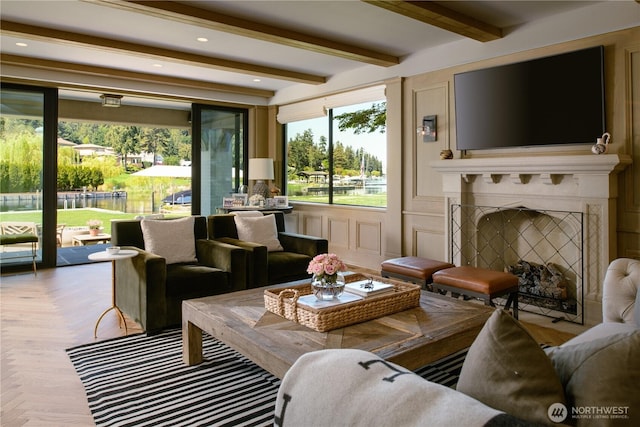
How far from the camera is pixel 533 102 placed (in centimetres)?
398

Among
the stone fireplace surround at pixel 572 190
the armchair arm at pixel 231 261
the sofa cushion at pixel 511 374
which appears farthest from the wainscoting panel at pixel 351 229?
the sofa cushion at pixel 511 374

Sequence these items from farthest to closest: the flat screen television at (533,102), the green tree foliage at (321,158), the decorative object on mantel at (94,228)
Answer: the decorative object on mantel at (94,228) < the green tree foliage at (321,158) < the flat screen television at (533,102)

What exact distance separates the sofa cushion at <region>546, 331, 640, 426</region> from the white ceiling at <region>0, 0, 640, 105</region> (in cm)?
326

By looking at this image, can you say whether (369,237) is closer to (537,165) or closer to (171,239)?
(537,165)

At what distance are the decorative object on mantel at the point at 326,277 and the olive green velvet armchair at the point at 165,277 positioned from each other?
137 cm

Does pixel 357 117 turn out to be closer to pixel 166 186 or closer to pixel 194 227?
pixel 194 227

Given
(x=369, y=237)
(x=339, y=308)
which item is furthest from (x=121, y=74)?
(x=339, y=308)

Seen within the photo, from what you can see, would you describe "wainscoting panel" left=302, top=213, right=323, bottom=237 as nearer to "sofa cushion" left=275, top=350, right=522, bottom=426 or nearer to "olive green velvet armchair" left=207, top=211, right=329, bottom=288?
"olive green velvet armchair" left=207, top=211, right=329, bottom=288

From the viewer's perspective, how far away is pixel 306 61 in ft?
17.8

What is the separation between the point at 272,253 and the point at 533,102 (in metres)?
2.76

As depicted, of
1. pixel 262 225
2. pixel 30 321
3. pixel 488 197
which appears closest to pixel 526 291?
pixel 488 197

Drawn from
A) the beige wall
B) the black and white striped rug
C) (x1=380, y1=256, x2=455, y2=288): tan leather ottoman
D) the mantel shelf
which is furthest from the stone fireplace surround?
the black and white striped rug

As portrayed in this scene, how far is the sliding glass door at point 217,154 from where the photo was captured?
23.2ft

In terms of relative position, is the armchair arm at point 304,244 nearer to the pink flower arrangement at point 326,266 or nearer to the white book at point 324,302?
the white book at point 324,302
